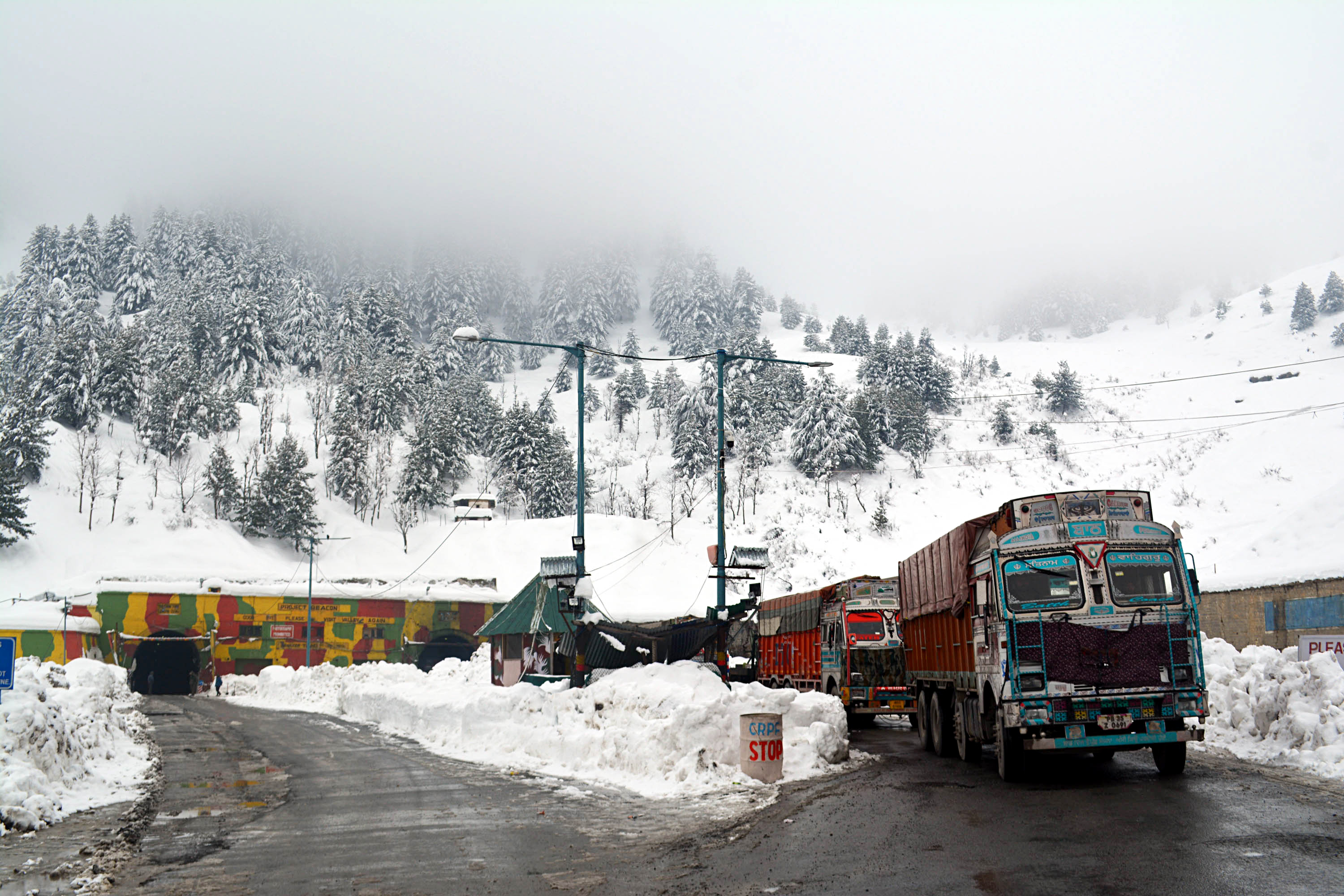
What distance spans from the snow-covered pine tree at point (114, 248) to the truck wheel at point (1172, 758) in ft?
619

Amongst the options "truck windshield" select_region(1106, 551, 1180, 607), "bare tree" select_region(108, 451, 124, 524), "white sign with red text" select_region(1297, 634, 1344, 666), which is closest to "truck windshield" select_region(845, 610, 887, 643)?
"white sign with red text" select_region(1297, 634, 1344, 666)

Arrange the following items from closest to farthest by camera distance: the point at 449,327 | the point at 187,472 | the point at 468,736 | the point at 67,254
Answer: the point at 468,736 < the point at 187,472 < the point at 67,254 < the point at 449,327

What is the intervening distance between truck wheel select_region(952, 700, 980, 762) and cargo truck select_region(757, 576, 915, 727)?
458 centimetres

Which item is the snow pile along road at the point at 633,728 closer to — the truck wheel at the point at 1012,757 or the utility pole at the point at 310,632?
the truck wheel at the point at 1012,757

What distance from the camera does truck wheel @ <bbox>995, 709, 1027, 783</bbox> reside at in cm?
1351

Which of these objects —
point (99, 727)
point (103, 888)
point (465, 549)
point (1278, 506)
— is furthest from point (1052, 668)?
point (465, 549)

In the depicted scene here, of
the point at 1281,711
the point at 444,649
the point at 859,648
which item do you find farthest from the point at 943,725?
the point at 444,649

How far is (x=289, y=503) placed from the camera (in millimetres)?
87062

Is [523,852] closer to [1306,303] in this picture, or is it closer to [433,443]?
[433,443]

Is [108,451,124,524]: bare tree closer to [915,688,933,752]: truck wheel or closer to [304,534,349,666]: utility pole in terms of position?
[304,534,349,666]: utility pole

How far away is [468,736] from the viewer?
72.1 ft

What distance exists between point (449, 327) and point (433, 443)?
78660 mm

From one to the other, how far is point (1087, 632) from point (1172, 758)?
7.86 feet

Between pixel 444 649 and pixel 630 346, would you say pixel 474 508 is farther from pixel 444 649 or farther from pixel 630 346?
pixel 630 346
